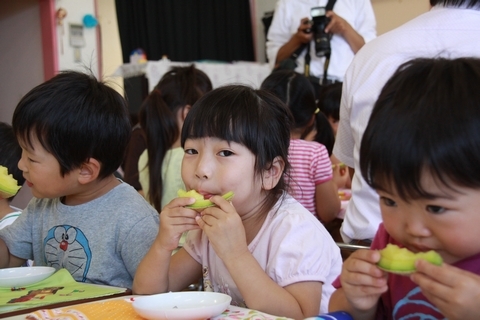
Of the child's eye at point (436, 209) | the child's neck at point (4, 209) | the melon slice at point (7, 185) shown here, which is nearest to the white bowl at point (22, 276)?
the melon slice at point (7, 185)

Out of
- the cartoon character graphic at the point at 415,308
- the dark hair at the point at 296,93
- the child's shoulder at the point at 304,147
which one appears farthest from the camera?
the dark hair at the point at 296,93

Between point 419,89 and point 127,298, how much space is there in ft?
2.50

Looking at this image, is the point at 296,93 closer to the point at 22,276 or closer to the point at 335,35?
the point at 335,35

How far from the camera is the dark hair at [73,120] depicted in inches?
70.4

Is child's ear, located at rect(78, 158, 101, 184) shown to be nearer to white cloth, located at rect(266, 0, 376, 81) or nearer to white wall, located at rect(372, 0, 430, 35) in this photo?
white cloth, located at rect(266, 0, 376, 81)

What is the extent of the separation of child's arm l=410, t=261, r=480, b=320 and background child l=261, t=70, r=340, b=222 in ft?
5.67

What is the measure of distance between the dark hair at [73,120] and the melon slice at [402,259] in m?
1.12

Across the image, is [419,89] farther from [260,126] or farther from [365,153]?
[260,126]

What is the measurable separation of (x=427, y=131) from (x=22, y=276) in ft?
3.55

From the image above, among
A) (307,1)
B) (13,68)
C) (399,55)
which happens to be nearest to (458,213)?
(399,55)

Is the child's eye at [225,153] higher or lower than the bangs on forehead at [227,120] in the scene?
lower

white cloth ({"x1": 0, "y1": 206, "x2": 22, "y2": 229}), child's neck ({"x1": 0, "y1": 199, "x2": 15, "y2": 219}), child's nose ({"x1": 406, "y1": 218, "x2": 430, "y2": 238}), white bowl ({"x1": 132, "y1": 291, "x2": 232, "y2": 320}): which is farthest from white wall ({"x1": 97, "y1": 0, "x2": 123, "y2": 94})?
child's nose ({"x1": 406, "y1": 218, "x2": 430, "y2": 238})

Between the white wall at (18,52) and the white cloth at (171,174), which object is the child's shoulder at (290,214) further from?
the white wall at (18,52)

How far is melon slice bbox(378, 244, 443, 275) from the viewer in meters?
0.92
